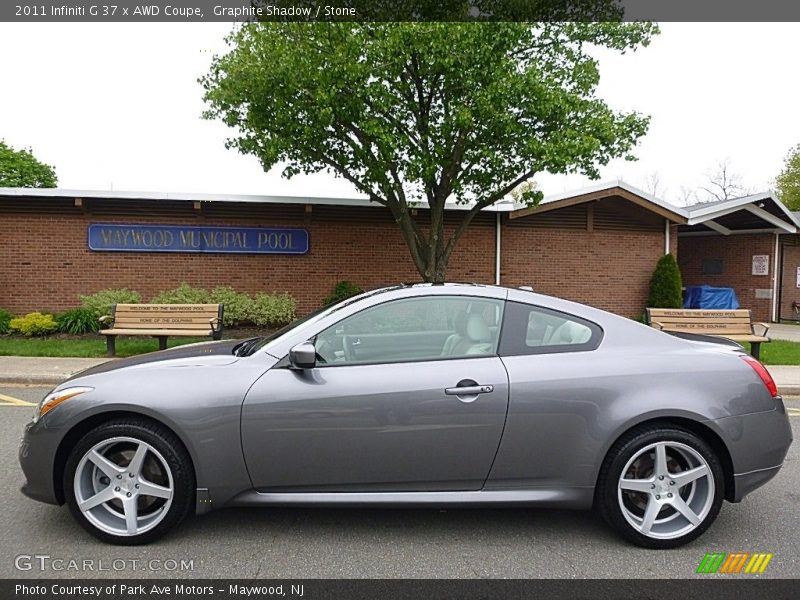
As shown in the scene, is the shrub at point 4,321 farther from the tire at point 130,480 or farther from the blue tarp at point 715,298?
the blue tarp at point 715,298

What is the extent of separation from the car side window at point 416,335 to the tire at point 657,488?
3.13 feet

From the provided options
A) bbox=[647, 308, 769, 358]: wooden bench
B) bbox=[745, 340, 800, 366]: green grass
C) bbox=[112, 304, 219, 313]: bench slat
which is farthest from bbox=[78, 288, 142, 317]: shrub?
bbox=[745, 340, 800, 366]: green grass

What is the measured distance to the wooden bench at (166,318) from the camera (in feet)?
32.7

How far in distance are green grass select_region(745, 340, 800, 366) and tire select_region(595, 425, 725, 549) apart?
7.85 metres

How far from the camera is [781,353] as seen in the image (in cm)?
1070

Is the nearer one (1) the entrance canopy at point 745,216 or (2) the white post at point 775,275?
(1) the entrance canopy at point 745,216

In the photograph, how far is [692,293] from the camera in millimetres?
17516

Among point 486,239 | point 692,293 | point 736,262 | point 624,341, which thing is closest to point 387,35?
point 486,239

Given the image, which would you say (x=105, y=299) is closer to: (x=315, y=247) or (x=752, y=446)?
(x=315, y=247)

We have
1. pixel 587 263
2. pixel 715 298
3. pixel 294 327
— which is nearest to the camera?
pixel 294 327

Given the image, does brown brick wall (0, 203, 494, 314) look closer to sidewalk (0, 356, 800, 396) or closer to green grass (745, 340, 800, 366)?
sidewalk (0, 356, 800, 396)

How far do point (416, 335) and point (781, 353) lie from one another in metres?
10.0

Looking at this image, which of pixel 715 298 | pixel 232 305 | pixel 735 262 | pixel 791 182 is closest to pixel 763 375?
pixel 232 305

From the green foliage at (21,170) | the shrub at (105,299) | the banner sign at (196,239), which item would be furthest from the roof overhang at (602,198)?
the green foliage at (21,170)
